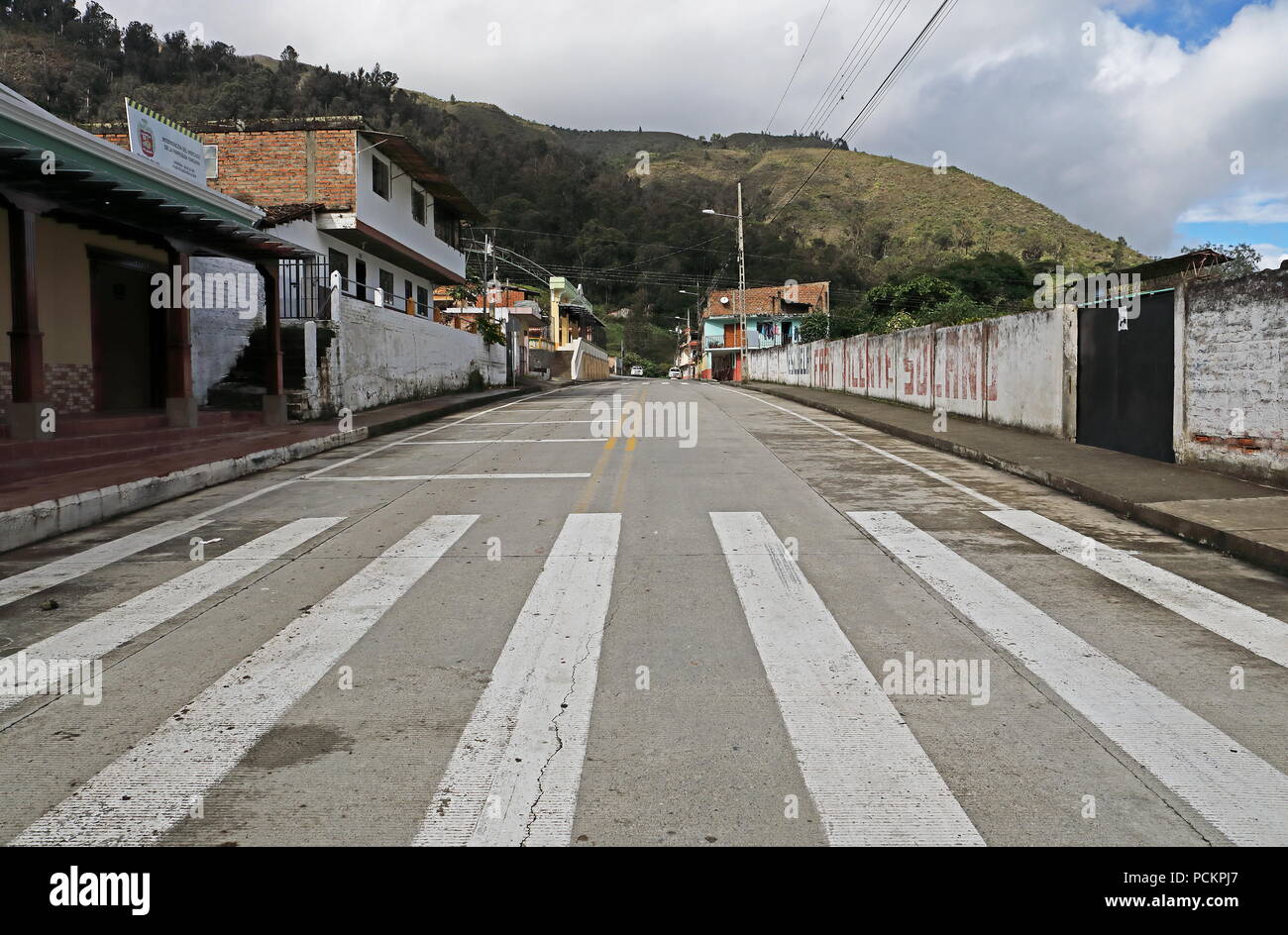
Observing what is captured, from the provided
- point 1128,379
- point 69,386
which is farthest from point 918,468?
point 69,386

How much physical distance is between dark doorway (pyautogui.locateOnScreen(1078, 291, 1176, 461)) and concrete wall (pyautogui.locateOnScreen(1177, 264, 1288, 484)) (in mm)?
504

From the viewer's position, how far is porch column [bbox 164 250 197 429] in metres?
15.0

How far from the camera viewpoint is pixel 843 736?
12.9 feet

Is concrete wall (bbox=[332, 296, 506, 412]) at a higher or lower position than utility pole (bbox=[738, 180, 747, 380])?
lower

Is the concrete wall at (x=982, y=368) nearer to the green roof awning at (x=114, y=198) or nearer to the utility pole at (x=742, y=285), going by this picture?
the green roof awning at (x=114, y=198)

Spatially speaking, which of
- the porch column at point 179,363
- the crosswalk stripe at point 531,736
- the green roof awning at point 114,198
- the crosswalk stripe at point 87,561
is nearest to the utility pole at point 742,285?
the green roof awning at point 114,198

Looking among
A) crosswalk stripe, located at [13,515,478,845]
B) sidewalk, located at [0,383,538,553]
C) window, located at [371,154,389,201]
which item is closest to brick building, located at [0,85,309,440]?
sidewalk, located at [0,383,538,553]

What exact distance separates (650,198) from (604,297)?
60.9ft

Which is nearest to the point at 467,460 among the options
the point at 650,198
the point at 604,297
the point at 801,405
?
the point at 801,405

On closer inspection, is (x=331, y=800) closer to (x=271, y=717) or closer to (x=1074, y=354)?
(x=271, y=717)

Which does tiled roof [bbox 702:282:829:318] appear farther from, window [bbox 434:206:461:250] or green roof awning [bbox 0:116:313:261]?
green roof awning [bbox 0:116:313:261]

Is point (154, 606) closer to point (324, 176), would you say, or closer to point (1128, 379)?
point (1128, 379)
